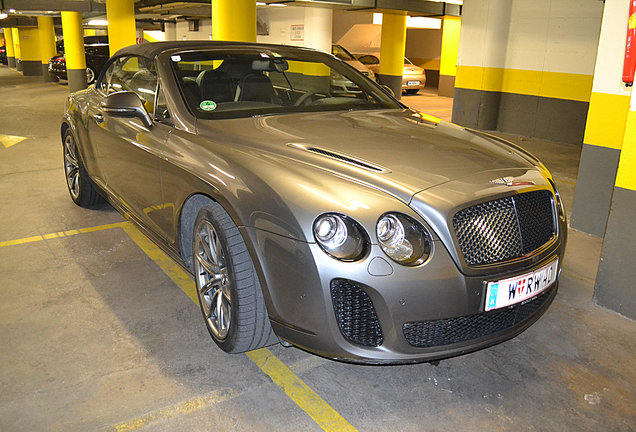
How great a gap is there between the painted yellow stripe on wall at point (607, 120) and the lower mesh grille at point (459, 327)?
96.6 inches

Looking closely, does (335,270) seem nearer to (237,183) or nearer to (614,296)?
(237,183)

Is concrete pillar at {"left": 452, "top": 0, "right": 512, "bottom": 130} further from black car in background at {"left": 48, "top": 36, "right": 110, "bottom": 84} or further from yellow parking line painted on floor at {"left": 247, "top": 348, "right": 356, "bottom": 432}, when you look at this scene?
black car in background at {"left": 48, "top": 36, "right": 110, "bottom": 84}

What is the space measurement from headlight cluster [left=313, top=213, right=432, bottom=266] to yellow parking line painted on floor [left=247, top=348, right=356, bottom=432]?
2.23 ft

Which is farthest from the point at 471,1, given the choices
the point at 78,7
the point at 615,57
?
the point at 78,7

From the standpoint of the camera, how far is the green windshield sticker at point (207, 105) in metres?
3.04

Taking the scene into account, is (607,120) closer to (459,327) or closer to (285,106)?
(285,106)

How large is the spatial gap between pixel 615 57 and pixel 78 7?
15310mm

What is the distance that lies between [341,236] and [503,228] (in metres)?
0.69

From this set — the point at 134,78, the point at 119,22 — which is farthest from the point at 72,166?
the point at 119,22

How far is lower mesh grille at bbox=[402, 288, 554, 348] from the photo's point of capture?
2.13 metres

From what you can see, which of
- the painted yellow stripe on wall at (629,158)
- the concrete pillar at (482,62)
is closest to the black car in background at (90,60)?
the concrete pillar at (482,62)

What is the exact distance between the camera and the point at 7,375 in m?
2.48

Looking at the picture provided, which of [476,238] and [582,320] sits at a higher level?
[476,238]

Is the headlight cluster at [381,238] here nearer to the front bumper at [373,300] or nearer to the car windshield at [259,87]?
the front bumper at [373,300]
